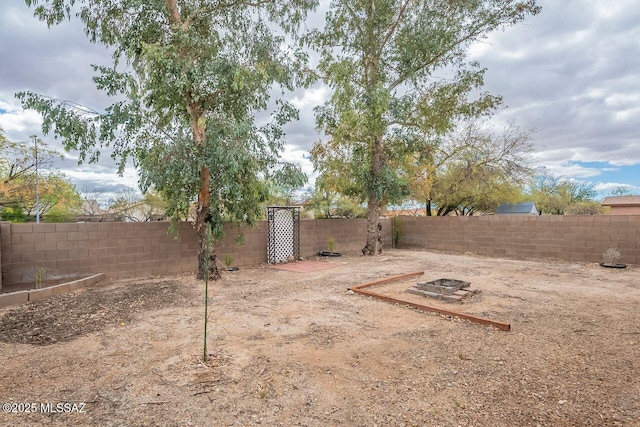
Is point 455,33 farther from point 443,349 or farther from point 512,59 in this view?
point 443,349

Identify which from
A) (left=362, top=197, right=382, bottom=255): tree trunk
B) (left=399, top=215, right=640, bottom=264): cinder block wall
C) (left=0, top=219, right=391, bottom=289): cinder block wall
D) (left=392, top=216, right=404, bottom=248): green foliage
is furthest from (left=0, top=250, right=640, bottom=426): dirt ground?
(left=392, top=216, right=404, bottom=248): green foliage

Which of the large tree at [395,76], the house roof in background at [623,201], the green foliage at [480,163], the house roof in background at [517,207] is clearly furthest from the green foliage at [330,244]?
the house roof in background at [623,201]

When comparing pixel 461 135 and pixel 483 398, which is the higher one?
pixel 461 135

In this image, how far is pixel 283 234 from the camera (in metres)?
9.48

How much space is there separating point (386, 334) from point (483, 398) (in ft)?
4.42

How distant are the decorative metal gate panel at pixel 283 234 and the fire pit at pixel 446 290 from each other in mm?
4544

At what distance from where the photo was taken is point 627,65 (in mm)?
9695

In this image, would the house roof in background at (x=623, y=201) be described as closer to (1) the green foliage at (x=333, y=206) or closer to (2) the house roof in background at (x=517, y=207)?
(2) the house roof in background at (x=517, y=207)

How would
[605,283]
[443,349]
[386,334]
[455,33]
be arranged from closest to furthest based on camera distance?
[443,349] → [386,334] → [605,283] → [455,33]

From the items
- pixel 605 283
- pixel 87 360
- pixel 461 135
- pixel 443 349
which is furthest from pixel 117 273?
pixel 461 135

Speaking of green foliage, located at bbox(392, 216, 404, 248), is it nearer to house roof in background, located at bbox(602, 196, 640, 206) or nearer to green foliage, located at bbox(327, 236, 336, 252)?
green foliage, located at bbox(327, 236, 336, 252)

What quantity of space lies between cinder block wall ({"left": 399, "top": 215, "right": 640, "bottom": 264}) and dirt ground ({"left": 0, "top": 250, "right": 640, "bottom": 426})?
4366 mm

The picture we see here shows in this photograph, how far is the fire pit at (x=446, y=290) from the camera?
16.4 ft

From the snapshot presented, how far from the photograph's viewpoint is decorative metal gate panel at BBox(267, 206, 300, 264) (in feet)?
30.0
